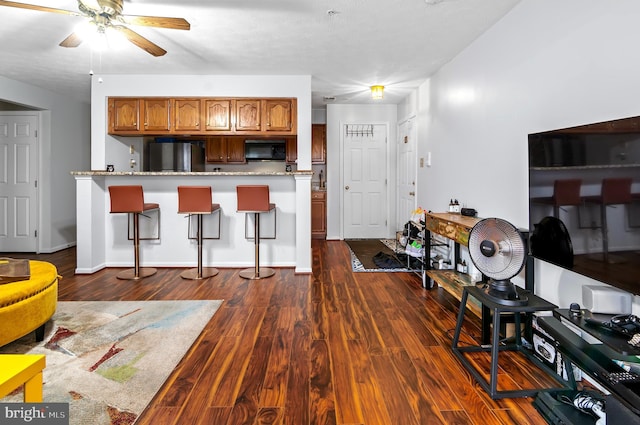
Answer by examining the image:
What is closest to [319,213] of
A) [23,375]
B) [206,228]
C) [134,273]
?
[206,228]

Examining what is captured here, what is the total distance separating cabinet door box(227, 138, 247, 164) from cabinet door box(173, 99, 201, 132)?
7.00ft

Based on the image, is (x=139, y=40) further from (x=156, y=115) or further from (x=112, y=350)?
(x=112, y=350)

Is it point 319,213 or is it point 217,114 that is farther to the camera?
point 319,213

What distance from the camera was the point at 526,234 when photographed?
2379 millimetres

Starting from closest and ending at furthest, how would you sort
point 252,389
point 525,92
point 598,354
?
point 598,354 < point 252,389 < point 525,92

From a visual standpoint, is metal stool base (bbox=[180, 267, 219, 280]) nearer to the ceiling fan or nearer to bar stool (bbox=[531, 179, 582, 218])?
the ceiling fan

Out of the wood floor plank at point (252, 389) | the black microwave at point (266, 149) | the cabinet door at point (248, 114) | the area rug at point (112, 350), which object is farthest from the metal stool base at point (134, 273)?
the black microwave at point (266, 149)

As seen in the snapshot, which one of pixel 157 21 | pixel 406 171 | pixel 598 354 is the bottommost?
pixel 598 354

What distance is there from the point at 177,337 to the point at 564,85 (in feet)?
10.00

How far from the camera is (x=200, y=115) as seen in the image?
14.8 ft

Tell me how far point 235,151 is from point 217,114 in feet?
7.21

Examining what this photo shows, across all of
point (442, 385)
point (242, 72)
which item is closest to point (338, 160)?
point (242, 72)

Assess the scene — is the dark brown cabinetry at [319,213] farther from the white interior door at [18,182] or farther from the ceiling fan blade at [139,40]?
the white interior door at [18,182]

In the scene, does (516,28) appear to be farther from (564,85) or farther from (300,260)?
(300,260)
